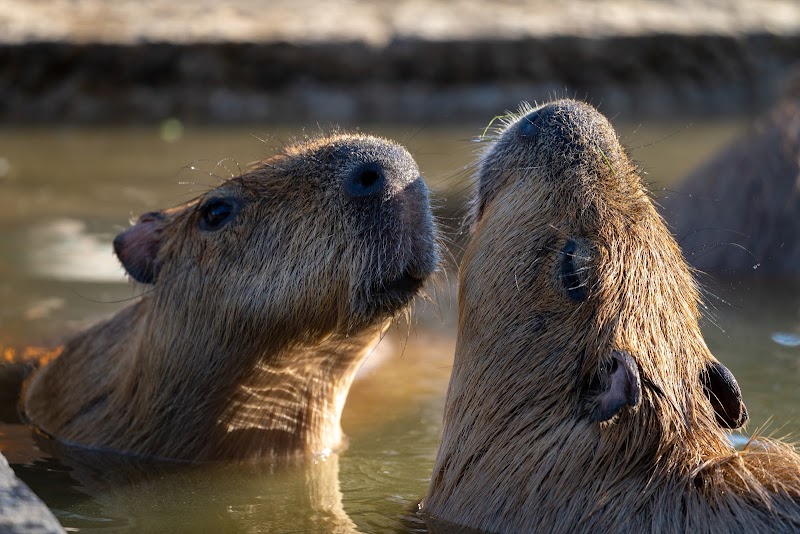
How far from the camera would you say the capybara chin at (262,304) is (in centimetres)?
351

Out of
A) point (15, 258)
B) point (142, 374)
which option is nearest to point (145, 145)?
point (15, 258)

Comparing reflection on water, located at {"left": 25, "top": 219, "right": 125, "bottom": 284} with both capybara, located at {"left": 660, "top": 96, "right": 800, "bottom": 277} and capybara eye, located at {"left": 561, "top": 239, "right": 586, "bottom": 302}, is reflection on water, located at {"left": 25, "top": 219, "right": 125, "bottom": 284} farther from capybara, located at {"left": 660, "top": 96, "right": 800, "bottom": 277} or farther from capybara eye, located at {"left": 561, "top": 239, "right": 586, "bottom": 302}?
capybara eye, located at {"left": 561, "top": 239, "right": 586, "bottom": 302}

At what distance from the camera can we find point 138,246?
4062 millimetres

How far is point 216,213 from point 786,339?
2.32 m

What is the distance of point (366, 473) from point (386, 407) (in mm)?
697

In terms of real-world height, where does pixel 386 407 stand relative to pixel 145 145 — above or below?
below

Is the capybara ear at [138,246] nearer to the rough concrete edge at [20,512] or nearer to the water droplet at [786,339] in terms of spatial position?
the rough concrete edge at [20,512]

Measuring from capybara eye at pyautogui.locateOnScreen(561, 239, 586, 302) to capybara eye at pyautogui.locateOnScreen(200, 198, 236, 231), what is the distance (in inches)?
44.3

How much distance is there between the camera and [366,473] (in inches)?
149

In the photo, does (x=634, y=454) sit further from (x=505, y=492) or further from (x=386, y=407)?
(x=386, y=407)

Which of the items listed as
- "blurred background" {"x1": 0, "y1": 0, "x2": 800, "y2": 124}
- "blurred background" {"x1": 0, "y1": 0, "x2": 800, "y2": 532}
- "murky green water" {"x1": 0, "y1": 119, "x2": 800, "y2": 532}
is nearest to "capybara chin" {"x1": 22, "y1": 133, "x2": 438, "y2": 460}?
"murky green water" {"x1": 0, "y1": 119, "x2": 800, "y2": 532}

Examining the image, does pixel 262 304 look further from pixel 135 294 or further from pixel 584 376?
pixel 135 294

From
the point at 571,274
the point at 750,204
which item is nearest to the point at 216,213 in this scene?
the point at 571,274

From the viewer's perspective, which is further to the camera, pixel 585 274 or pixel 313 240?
pixel 313 240
